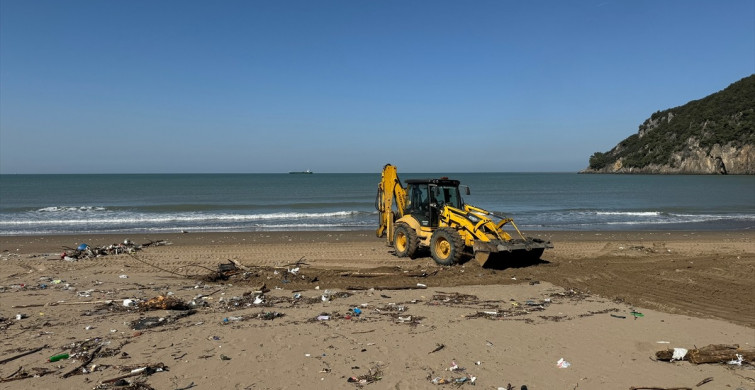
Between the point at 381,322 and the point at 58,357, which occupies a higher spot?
the point at 58,357

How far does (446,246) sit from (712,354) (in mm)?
6758

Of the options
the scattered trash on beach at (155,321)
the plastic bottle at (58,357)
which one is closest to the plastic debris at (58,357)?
the plastic bottle at (58,357)

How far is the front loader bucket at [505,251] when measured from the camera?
36.2ft

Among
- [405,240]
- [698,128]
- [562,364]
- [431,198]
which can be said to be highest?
[698,128]

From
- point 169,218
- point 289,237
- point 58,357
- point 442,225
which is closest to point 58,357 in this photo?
point 58,357

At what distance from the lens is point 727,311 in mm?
8062

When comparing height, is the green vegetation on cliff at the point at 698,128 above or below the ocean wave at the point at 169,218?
above

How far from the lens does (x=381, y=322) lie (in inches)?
290

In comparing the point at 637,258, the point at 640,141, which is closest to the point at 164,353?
the point at 637,258

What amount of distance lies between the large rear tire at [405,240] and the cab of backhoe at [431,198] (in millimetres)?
411

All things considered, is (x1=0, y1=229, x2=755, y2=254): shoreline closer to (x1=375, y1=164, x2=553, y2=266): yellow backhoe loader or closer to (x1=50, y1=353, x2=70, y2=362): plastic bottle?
(x1=375, y1=164, x2=553, y2=266): yellow backhoe loader

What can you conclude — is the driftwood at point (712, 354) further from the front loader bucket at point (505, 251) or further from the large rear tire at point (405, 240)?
the large rear tire at point (405, 240)

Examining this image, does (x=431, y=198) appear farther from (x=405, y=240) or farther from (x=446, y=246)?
(x=405, y=240)

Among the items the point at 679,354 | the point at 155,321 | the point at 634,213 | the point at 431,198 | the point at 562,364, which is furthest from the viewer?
the point at 634,213
